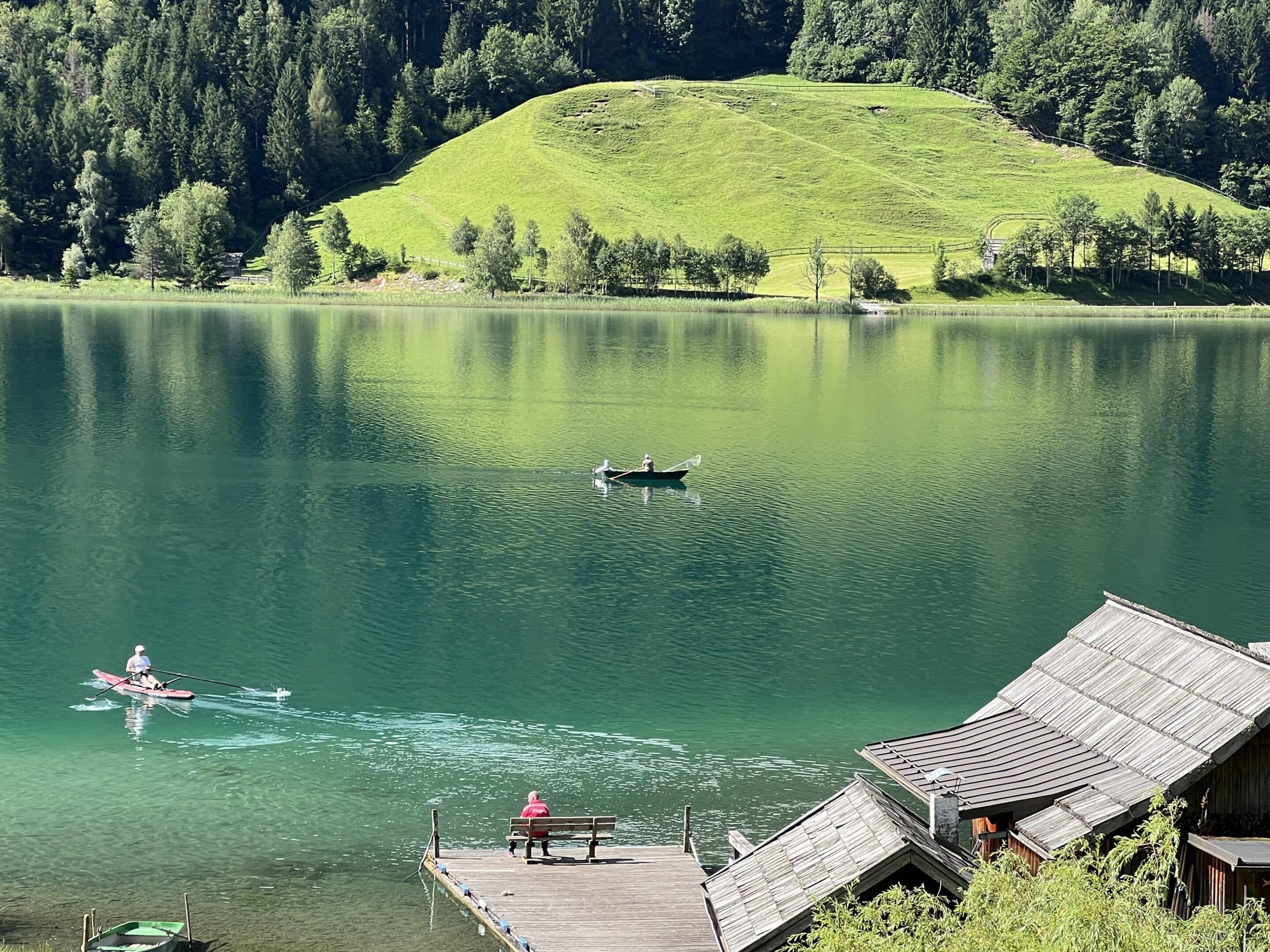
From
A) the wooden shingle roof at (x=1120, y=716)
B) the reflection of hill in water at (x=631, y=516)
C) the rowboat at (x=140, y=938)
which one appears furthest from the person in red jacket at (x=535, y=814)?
the reflection of hill in water at (x=631, y=516)

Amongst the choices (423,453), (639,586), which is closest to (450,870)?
(639,586)

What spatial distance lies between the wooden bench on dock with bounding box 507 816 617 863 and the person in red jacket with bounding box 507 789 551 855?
28 millimetres

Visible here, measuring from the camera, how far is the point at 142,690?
44.9m

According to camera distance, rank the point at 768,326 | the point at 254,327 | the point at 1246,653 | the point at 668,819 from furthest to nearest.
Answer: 1. the point at 768,326
2. the point at 254,327
3. the point at 668,819
4. the point at 1246,653

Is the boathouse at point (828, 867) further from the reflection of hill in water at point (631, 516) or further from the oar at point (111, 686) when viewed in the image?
the oar at point (111, 686)

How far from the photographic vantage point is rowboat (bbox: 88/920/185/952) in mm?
27547

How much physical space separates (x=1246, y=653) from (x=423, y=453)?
2647 inches

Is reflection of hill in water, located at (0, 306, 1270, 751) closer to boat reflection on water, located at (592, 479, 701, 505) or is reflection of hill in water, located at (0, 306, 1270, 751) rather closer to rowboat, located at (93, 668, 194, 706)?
boat reflection on water, located at (592, 479, 701, 505)

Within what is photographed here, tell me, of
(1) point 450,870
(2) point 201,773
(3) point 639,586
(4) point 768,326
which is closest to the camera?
(1) point 450,870

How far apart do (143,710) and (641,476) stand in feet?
139

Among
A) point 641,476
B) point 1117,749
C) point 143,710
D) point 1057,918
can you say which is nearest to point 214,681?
point 143,710

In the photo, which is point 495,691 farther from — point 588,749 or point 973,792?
point 973,792

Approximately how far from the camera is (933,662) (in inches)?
1966

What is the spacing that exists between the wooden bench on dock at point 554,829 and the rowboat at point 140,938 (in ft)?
25.0
